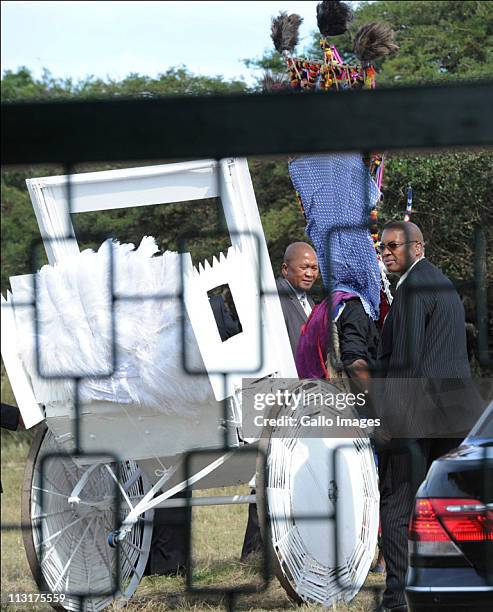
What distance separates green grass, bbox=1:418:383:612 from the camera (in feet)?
7.32

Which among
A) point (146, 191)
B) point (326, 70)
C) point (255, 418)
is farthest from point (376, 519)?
point (326, 70)

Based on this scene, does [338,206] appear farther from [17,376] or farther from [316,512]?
[17,376]

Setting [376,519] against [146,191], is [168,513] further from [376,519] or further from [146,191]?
[146,191]

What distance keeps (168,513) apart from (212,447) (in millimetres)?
821

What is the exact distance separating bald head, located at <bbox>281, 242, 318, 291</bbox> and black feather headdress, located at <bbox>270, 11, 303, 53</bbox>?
51 cm

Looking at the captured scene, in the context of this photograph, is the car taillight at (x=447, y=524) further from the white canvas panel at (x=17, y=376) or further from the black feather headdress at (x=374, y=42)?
the black feather headdress at (x=374, y=42)

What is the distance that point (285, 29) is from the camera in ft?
7.80

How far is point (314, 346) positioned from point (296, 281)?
25 cm

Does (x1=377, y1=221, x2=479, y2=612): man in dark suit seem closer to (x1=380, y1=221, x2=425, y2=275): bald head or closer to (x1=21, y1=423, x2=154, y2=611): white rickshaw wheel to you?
(x1=380, y1=221, x2=425, y2=275): bald head

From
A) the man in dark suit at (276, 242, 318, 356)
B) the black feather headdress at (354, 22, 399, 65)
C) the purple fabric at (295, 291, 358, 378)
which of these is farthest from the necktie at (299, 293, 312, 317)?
the black feather headdress at (354, 22, 399, 65)

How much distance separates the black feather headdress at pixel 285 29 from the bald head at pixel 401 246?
35.0 inches

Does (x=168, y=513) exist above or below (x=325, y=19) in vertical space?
below

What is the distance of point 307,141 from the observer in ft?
1.55

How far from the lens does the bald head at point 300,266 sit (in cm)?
209
